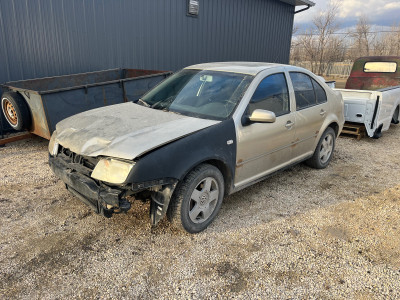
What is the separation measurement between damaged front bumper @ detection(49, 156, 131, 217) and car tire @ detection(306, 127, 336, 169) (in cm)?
338

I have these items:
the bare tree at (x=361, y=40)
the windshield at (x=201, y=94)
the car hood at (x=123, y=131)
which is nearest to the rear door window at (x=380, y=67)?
the windshield at (x=201, y=94)

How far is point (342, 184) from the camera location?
4.68m

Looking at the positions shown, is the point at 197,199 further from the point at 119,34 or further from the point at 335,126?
the point at 119,34

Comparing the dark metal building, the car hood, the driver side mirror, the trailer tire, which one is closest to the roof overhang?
the dark metal building

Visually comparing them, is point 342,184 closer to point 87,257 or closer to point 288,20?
point 87,257

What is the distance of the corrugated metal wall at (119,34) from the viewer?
6.64 meters

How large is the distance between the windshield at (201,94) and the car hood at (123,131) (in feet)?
0.59

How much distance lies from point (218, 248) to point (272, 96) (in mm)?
1928

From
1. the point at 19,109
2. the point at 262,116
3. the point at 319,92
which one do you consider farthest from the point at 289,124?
the point at 19,109

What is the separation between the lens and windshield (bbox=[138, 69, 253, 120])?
11.3ft

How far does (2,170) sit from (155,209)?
322 centimetres

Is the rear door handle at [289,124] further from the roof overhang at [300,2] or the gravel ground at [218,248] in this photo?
the roof overhang at [300,2]

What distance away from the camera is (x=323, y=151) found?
16.8 ft

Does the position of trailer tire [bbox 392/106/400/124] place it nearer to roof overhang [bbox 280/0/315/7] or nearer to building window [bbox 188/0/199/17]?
building window [bbox 188/0/199/17]
